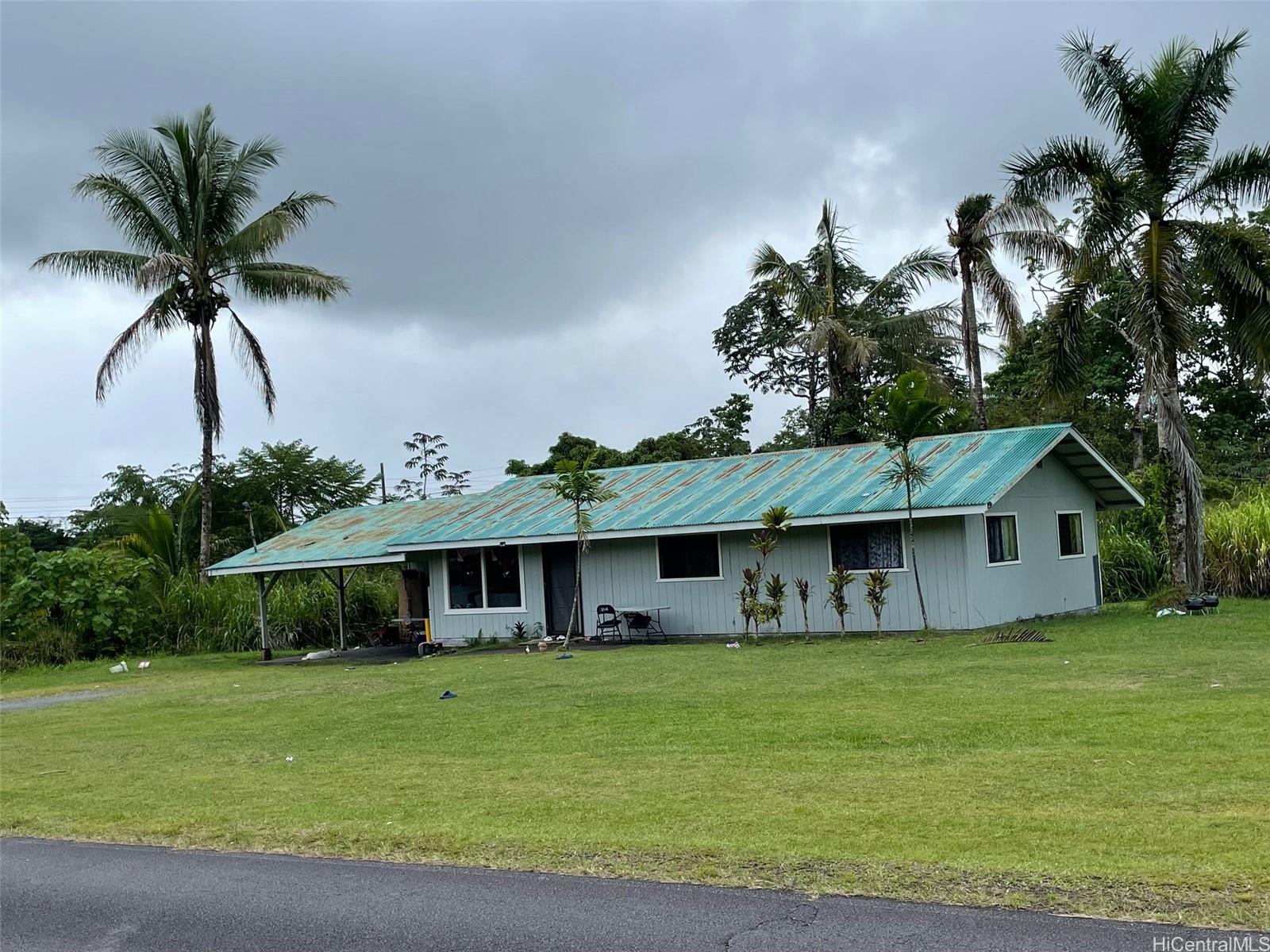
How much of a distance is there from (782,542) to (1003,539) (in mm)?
4084

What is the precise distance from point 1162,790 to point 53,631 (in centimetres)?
2621

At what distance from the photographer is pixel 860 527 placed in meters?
21.9

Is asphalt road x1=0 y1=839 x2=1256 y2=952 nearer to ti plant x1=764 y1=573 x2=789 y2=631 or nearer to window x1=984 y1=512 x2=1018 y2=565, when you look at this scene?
ti plant x1=764 y1=573 x2=789 y2=631

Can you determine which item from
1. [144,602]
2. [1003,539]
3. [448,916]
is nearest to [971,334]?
[1003,539]

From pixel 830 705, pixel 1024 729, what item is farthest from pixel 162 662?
pixel 1024 729

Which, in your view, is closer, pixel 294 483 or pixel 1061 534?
pixel 1061 534

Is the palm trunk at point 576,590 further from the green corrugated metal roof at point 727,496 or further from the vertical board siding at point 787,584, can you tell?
the green corrugated metal roof at point 727,496

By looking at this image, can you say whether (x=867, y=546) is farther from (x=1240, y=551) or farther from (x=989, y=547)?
(x=1240, y=551)

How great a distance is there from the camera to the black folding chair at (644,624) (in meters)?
23.4

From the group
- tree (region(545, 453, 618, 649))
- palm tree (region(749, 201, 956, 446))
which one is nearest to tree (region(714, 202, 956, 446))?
palm tree (region(749, 201, 956, 446))

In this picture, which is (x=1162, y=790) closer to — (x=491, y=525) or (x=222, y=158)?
(x=491, y=525)

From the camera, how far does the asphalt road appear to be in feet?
17.3

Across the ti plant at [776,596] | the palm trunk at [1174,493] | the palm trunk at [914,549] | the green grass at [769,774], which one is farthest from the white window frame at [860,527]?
the palm trunk at [1174,493]

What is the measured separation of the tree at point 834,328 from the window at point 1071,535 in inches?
324
